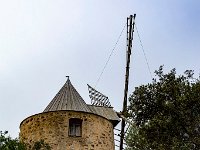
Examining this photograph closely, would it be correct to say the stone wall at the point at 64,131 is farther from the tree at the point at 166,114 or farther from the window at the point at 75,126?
the tree at the point at 166,114

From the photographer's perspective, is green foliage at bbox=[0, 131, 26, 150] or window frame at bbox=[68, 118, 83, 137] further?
window frame at bbox=[68, 118, 83, 137]

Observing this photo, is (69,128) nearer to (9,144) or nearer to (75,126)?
(75,126)

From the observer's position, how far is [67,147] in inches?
822

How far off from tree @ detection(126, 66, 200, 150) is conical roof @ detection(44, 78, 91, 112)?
5.61 meters

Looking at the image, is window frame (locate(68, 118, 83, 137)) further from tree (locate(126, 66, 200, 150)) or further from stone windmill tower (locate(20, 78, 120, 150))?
tree (locate(126, 66, 200, 150))

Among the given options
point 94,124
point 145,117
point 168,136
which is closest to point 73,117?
point 94,124

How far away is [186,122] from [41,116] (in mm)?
8209

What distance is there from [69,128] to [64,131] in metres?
0.42

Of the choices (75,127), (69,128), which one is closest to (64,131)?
(69,128)

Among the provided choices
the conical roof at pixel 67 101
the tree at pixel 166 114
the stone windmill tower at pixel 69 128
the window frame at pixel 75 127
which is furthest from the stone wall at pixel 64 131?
the tree at pixel 166 114

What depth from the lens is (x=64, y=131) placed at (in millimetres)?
21188

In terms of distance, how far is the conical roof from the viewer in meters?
22.3

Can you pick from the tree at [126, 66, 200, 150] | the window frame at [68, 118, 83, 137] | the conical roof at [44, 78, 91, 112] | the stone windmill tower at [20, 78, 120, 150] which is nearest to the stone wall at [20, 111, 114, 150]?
the stone windmill tower at [20, 78, 120, 150]

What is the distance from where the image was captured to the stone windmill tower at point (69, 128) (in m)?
21.1
